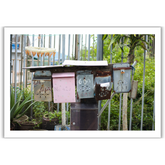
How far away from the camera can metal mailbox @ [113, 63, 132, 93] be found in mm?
2504

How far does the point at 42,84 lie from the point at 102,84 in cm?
87

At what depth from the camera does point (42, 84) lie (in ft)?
8.22

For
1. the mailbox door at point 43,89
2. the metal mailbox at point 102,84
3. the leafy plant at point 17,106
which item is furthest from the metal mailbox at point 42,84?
the leafy plant at point 17,106

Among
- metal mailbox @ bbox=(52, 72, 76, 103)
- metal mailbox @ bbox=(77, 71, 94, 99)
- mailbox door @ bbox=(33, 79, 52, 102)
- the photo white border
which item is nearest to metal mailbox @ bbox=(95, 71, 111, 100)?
metal mailbox @ bbox=(77, 71, 94, 99)

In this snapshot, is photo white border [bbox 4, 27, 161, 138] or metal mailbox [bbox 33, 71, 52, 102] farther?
metal mailbox [bbox 33, 71, 52, 102]

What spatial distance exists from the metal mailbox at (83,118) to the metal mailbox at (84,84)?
0.19 m

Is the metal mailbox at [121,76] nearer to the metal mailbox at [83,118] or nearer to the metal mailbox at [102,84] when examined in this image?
the metal mailbox at [102,84]

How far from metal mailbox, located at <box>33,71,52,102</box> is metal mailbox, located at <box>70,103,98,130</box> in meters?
0.44

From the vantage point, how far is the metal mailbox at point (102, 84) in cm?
248

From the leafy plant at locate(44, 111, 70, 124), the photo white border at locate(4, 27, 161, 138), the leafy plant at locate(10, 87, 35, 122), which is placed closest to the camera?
the photo white border at locate(4, 27, 161, 138)

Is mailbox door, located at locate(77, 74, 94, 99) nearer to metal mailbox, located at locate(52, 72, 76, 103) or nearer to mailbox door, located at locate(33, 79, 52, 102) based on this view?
metal mailbox, located at locate(52, 72, 76, 103)
